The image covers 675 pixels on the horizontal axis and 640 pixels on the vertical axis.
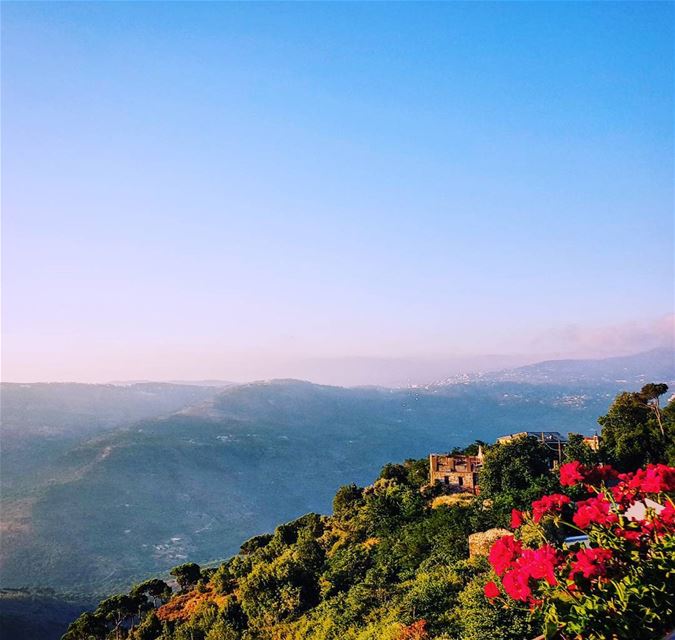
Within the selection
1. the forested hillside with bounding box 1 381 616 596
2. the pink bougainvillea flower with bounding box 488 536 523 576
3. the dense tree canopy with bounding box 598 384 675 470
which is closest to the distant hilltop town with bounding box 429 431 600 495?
the dense tree canopy with bounding box 598 384 675 470

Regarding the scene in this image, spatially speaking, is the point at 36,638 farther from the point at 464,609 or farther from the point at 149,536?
the point at 149,536

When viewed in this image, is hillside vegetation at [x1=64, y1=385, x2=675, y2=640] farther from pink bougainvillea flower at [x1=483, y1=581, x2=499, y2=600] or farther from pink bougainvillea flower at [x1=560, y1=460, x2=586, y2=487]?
pink bougainvillea flower at [x1=560, y1=460, x2=586, y2=487]

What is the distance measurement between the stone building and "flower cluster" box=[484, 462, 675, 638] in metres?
21.3

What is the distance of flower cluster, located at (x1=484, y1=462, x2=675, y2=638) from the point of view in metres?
4.75

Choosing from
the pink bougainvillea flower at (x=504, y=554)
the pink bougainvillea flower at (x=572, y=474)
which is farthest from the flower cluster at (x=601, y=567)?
the pink bougainvillea flower at (x=572, y=474)

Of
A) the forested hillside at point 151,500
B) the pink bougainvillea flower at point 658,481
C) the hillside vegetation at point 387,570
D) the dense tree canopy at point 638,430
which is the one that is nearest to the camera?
the pink bougainvillea flower at point 658,481

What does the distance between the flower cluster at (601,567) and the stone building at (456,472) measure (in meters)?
21.3

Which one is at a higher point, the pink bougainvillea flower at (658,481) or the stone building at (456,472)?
the pink bougainvillea flower at (658,481)

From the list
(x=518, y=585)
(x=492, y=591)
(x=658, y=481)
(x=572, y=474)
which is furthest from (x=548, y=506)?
(x=518, y=585)

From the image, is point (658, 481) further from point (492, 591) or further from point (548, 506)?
point (492, 591)

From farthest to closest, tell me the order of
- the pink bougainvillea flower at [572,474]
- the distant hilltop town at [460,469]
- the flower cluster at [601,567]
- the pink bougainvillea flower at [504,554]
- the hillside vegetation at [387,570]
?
the distant hilltop town at [460,469], the hillside vegetation at [387,570], the pink bougainvillea flower at [572,474], the pink bougainvillea flower at [504,554], the flower cluster at [601,567]

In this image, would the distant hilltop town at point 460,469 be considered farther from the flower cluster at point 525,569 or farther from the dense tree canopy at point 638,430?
the flower cluster at point 525,569

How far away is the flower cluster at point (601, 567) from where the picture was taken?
4750mm

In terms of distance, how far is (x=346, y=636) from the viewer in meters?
13.1
